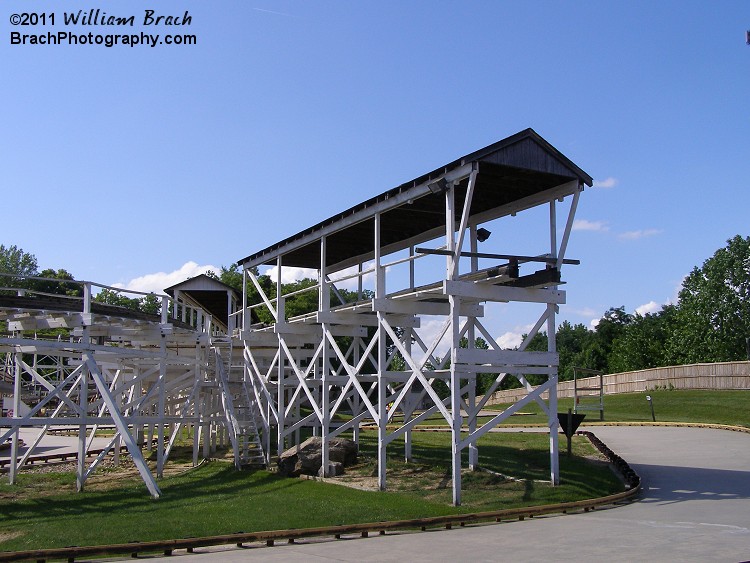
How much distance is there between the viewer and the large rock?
22016 millimetres

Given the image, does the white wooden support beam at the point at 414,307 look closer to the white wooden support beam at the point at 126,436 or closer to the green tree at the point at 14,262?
the white wooden support beam at the point at 126,436

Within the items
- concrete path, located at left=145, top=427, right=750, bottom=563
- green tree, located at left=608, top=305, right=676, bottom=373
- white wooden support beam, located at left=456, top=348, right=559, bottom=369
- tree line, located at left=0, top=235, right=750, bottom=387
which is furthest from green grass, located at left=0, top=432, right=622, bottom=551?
green tree, located at left=608, top=305, right=676, bottom=373

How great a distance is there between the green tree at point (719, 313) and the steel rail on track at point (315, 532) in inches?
2073

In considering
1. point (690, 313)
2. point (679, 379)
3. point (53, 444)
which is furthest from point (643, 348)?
point (53, 444)

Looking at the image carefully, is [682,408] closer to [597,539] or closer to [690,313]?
[690,313]

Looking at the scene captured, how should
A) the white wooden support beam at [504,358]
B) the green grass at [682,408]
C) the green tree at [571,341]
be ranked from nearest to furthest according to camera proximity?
the white wooden support beam at [504,358]
the green grass at [682,408]
the green tree at [571,341]

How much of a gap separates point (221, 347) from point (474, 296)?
14.8 metres

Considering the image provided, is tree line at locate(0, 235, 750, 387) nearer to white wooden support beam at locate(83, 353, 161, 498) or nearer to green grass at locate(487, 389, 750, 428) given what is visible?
green grass at locate(487, 389, 750, 428)

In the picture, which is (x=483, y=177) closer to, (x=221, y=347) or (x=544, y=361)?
(x=544, y=361)

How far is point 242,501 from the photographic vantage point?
58.4 feet

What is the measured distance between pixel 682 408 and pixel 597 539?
34.3 meters

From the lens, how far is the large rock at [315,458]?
22016mm

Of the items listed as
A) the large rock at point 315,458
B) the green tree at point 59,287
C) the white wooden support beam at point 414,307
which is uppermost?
the green tree at point 59,287

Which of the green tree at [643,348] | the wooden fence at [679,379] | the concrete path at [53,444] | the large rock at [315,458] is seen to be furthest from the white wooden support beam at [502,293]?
the green tree at [643,348]
